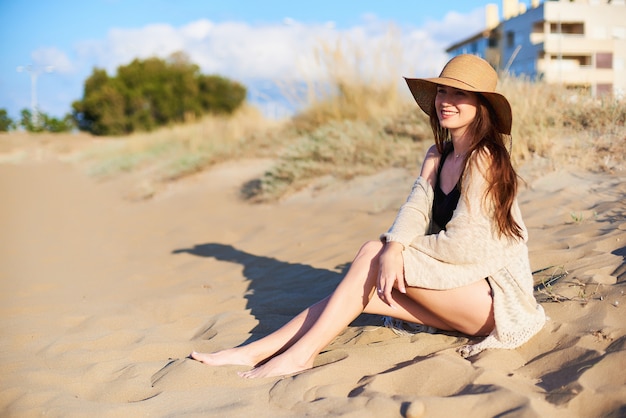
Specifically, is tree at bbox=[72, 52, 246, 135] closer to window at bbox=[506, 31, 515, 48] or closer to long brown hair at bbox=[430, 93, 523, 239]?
window at bbox=[506, 31, 515, 48]

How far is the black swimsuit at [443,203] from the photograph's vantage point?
2.95 meters

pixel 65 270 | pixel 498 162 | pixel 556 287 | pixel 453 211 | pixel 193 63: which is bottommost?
pixel 65 270

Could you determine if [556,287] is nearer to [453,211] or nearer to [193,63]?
[453,211]

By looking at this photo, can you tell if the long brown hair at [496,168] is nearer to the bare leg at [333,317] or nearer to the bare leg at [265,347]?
the bare leg at [333,317]

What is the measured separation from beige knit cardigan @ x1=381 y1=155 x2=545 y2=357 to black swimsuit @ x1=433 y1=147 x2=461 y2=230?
14 cm

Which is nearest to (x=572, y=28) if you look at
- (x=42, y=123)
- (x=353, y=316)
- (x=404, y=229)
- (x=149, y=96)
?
(x=149, y=96)

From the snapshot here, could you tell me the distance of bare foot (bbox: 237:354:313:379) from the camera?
270 centimetres

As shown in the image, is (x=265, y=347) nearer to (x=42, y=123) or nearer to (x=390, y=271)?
(x=390, y=271)

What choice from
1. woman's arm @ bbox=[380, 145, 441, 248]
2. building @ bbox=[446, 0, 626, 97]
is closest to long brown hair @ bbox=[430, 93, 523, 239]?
woman's arm @ bbox=[380, 145, 441, 248]

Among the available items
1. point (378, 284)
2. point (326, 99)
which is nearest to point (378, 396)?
point (378, 284)

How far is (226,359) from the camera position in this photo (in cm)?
283

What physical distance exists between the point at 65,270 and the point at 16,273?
0.38m

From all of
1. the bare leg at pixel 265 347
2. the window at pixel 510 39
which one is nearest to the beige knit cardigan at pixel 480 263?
the bare leg at pixel 265 347

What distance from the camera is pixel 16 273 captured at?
17.8 feet
